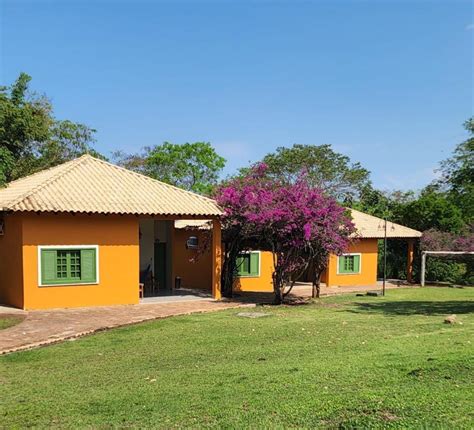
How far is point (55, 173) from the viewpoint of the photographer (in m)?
17.6

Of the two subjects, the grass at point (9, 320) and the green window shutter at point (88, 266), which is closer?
the grass at point (9, 320)

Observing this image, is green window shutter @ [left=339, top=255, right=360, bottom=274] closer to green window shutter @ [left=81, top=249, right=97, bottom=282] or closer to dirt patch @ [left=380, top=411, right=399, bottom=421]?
green window shutter @ [left=81, top=249, right=97, bottom=282]

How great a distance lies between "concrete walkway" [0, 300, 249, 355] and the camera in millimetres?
10594

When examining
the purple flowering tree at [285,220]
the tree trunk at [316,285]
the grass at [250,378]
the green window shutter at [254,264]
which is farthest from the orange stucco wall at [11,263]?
the green window shutter at [254,264]

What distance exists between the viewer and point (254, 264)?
24.1 meters

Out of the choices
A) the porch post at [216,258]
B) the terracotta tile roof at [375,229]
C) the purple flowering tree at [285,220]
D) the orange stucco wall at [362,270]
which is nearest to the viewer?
the purple flowering tree at [285,220]

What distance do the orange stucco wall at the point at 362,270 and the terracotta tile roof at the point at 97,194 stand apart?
11.4m

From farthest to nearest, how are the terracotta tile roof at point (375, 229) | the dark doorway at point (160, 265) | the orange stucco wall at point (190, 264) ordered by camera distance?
1. the terracotta tile roof at point (375, 229)
2. the orange stucco wall at point (190, 264)
3. the dark doorway at point (160, 265)

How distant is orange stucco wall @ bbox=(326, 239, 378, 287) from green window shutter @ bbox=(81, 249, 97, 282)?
14724mm

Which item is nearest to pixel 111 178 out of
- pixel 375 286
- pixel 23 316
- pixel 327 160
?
pixel 23 316

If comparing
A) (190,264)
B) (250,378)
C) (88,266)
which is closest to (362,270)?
(190,264)

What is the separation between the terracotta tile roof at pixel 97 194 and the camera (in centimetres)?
1505

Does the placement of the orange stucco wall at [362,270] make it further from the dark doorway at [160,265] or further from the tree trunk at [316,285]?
the dark doorway at [160,265]

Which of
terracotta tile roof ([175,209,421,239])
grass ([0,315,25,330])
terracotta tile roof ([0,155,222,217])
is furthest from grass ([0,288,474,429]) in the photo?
terracotta tile roof ([175,209,421,239])
